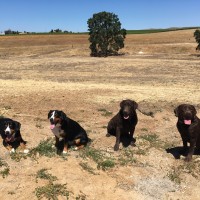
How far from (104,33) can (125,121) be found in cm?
4357

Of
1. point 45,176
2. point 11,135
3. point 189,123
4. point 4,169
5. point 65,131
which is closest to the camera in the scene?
point 45,176

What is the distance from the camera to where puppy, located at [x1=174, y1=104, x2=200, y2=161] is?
28.8 ft

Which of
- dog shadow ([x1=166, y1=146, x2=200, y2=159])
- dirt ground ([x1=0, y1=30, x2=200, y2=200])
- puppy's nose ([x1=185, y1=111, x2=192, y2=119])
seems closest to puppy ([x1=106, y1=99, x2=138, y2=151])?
dirt ground ([x1=0, y1=30, x2=200, y2=200])

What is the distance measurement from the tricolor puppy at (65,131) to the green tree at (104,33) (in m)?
43.7

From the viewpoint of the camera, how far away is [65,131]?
9.05m

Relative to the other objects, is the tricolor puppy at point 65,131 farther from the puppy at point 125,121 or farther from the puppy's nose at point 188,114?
the puppy's nose at point 188,114

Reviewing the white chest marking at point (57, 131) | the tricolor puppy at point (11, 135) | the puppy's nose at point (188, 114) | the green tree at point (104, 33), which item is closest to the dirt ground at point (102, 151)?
the tricolor puppy at point (11, 135)

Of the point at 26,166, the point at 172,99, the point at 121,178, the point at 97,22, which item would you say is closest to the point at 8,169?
the point at 26,166

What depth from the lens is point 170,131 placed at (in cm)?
1209

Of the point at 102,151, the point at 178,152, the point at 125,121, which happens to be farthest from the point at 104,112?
the point at 178,152

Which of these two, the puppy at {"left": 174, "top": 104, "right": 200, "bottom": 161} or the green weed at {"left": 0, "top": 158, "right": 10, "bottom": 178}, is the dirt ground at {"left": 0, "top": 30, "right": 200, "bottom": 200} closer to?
the green weed at {"left": 0, "top": 158, "right": 10, "bottom": 178}

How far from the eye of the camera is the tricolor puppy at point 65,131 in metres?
8.72

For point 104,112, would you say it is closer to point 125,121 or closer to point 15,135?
point 125,121

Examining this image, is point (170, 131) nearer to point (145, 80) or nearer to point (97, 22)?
point (145, 80)
